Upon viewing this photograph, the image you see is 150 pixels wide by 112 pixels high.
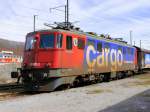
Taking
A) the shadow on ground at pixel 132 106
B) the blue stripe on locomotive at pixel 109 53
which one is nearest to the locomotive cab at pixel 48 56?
the blue stripe on locomotive at pixel 109 53

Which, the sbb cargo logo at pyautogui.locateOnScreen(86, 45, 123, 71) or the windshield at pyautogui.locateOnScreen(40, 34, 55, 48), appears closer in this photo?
the windshield at pyautogui.locateOnScreen(40, 34, 55, 48)

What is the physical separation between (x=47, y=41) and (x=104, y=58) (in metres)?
Result: 6.41

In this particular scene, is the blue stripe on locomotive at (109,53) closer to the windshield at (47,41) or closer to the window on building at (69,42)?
the window on building at (69,42)

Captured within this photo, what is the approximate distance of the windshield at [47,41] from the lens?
58.1ft

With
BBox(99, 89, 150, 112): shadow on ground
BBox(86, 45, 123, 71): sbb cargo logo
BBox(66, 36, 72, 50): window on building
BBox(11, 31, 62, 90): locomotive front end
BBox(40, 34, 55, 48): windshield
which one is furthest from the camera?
BBox(86, 45, 123, 71): sbb cargo logo

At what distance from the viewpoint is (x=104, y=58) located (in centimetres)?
2319

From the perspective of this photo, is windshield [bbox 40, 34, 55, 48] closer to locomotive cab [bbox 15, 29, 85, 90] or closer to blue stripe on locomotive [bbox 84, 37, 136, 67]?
locomotive cab [bbox 15, 29, 85, 90]

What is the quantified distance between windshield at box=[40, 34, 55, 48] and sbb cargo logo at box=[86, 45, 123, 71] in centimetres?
324

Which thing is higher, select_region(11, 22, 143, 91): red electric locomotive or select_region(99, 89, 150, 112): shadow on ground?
select_region(11, 22, 143, 91): red electric locomotive

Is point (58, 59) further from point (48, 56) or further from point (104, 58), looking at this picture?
point (104, 58)

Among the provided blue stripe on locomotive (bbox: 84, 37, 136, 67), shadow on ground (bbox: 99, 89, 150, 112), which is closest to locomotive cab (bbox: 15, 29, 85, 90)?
blue stripe on locomotive (bbox: 84, 37, 136, 67)

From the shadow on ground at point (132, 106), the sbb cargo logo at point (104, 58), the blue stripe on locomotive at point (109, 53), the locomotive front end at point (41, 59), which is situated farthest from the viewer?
the sbb cargo logo at point (104, 58)

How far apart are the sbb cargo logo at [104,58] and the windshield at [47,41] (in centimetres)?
324

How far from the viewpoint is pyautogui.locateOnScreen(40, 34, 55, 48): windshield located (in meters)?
17.7
